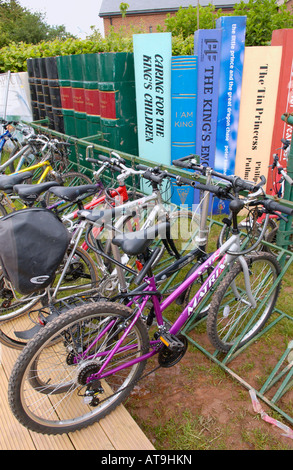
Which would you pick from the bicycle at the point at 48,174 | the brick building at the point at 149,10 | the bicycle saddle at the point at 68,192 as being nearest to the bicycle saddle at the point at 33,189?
the bicycle saddle at the point at 68,192

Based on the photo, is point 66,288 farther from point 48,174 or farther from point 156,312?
point 48,174

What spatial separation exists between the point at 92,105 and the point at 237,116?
7.46 ft

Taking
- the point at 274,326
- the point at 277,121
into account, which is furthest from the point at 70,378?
the point at 277,121

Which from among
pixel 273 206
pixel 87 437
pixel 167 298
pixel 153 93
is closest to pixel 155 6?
pixel 153 93

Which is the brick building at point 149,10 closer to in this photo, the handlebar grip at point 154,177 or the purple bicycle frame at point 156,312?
the handlebar grip at point 154,177

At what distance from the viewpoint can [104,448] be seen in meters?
1.91

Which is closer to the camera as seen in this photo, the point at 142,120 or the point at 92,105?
the point at 142,120

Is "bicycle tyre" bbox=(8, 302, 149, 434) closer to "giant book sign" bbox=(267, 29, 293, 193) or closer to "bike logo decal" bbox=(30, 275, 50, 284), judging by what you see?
"bike logo decal" bbox=(30, 275, 50, 284)

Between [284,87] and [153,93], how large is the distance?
1.75 metres

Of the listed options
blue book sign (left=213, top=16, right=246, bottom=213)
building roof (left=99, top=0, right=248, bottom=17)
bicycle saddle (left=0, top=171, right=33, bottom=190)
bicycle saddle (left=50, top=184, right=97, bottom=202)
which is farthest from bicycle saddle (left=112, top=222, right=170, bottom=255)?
building roof (left=99, top=0, right=248, bottom=17)

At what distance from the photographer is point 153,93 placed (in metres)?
4.59

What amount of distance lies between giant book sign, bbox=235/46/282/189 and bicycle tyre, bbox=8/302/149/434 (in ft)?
11.7

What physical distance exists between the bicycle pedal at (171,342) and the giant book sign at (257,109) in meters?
3.38

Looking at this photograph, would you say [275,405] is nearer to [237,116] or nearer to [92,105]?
[237,116]
